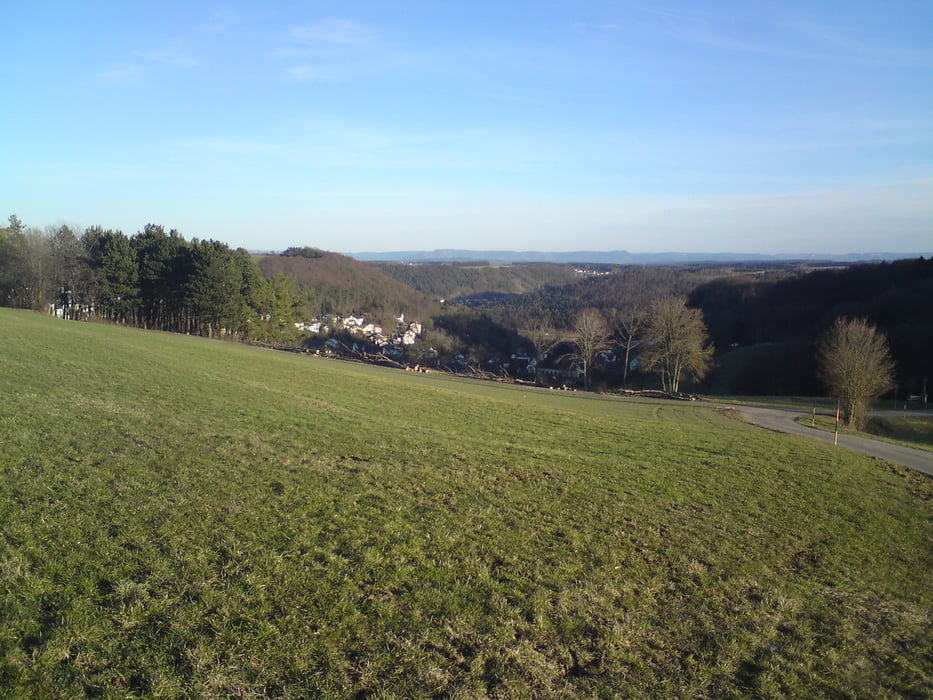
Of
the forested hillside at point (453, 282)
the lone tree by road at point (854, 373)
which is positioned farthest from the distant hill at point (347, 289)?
the lone tree by road at point (854, 373)

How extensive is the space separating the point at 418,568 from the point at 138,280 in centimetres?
4933

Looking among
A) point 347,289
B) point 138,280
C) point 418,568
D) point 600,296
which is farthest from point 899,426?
point 347,289

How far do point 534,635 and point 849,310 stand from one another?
94293mm

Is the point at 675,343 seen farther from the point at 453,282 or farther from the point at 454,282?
the point at 454,282

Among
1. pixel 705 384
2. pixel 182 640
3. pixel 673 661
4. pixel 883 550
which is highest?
pixel 182 640

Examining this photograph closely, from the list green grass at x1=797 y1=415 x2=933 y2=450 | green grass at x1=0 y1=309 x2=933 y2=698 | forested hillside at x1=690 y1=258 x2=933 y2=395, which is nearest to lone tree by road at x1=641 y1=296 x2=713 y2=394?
green grass at x1=797 y1=415 x2=933 y2=450

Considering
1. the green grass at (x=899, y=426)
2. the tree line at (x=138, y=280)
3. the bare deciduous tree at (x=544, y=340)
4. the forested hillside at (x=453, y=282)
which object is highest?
the forested hillside at (x=453, y=282)

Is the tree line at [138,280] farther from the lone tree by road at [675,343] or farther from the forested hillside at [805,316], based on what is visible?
the forested hillside at [805,316]

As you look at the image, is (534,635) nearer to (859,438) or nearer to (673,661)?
(673,661)

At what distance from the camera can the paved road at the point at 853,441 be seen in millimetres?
17094

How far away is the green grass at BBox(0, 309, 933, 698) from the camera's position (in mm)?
4289

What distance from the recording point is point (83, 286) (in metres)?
46.0

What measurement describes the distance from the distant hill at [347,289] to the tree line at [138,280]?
4531 cm

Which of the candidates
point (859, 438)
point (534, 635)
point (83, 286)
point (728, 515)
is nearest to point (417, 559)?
point (534, 635)
